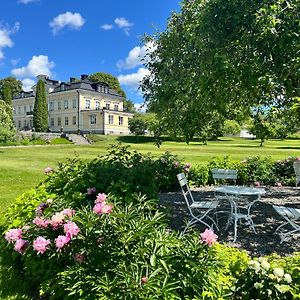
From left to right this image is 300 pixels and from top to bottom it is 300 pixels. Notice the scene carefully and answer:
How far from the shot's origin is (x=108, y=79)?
271 feet

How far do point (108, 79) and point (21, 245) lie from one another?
8161 cm

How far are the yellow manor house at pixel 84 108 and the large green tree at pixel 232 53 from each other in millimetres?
51324

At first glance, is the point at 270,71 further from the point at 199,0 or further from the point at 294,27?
the point at 199,0

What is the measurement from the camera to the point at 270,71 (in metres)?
4.95

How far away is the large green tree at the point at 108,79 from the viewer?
80812mm

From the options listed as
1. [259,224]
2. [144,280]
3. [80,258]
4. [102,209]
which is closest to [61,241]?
[80,258]

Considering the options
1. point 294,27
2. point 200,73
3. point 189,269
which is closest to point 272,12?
point 294,27

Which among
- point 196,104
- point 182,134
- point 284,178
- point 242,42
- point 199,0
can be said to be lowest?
point 284,178

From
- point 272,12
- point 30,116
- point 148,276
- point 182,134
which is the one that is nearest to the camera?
point 148,276

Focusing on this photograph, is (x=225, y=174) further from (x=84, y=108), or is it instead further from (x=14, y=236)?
(x=84, y=108)

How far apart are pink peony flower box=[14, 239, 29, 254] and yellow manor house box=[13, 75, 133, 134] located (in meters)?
54.7

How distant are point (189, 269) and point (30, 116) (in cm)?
7145

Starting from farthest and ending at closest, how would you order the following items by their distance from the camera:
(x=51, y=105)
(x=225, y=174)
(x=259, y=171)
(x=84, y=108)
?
1. (x=51, y=105)
2. (x=84, y=108)
3. (x=259, y=171)
4. (x=225, y=174)

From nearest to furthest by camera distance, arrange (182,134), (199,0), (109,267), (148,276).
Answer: (148,276) < (109,267) < (199,0) < (182,134)
